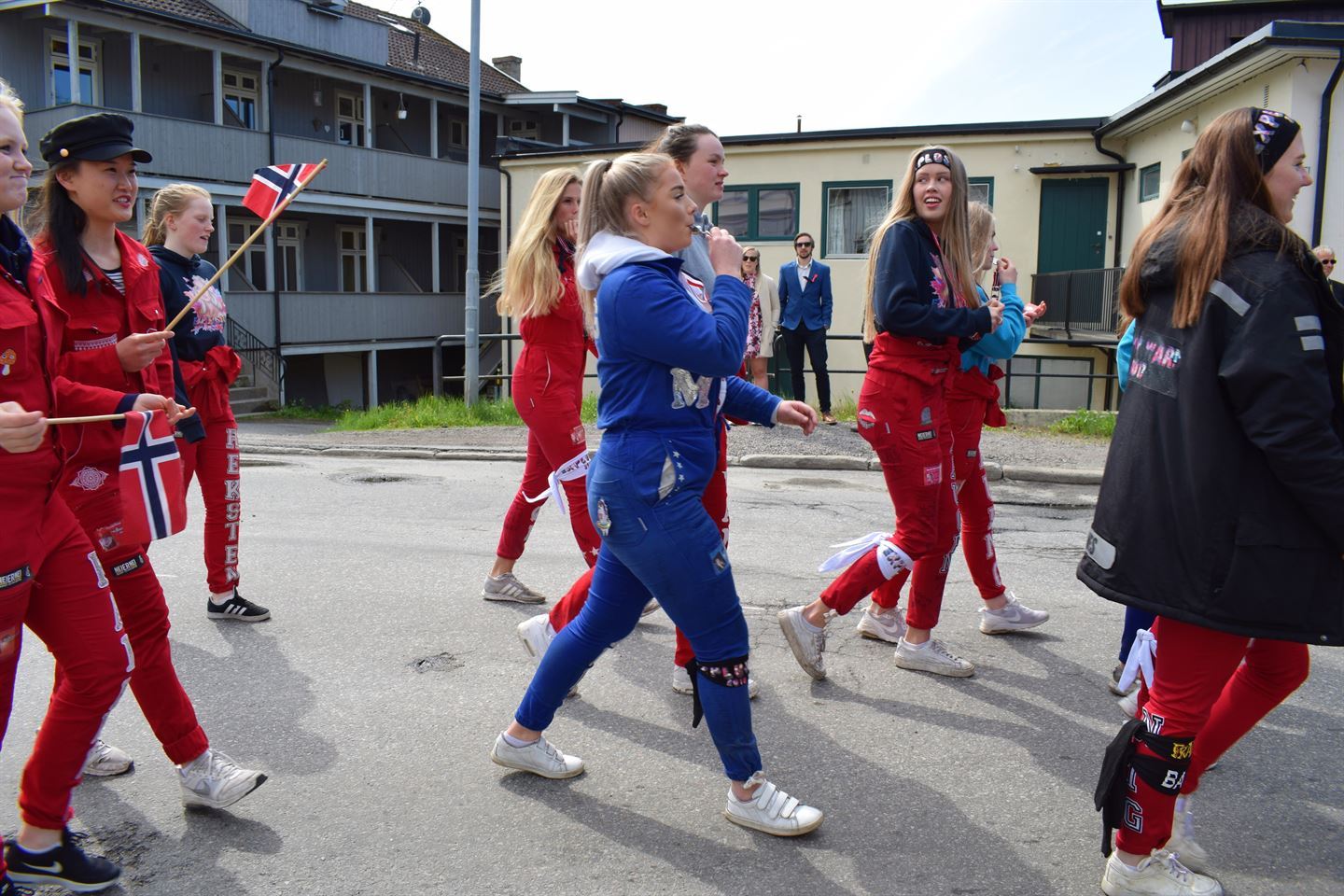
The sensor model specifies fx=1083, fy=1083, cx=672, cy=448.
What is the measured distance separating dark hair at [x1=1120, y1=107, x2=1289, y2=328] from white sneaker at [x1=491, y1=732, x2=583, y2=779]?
2.26m

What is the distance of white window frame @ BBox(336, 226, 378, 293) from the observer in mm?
29750

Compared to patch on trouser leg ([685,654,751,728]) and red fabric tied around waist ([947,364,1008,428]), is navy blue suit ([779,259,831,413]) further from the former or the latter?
patch on trouser leg ([685,654,751,728])

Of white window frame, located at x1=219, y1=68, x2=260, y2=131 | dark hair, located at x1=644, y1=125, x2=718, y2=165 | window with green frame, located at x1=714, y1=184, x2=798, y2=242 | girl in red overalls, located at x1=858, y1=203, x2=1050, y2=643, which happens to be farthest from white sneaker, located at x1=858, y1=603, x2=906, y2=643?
white window frame, located at x1=219, y1=68, x2=260, y2=131

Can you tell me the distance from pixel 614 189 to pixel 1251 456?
1.82 m

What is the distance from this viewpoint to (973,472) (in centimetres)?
489

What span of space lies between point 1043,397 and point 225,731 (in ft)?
57.3

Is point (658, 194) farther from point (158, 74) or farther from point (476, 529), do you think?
point (158, 74)

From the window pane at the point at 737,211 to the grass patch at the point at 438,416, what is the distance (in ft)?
24.6

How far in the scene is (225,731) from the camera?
403cm

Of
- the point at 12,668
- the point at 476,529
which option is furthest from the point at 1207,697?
the point at 476,529

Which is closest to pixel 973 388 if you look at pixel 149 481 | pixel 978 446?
pixel 978 446

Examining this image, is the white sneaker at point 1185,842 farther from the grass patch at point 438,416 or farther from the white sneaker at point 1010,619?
the grass patch at point 438,416

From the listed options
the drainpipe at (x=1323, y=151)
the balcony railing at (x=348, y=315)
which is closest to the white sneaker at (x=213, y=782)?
the drainpipe at (x=1323, y=151)

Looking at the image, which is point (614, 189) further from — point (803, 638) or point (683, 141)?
point (803, 638)
